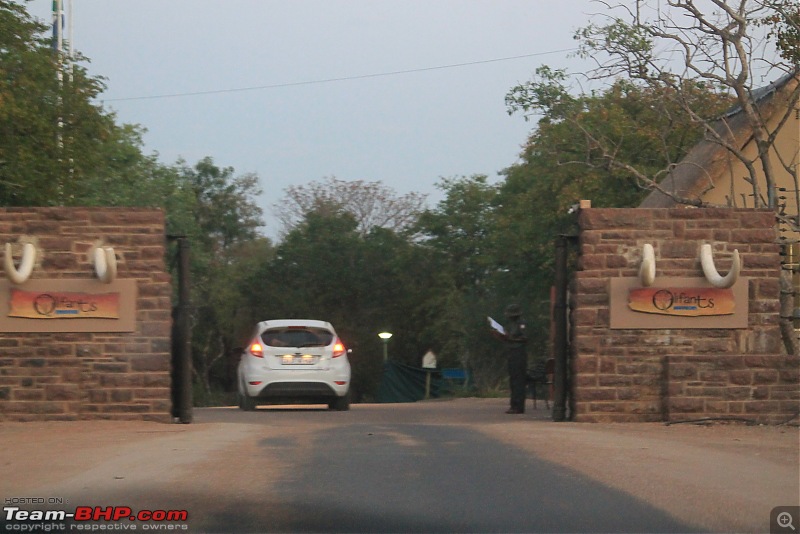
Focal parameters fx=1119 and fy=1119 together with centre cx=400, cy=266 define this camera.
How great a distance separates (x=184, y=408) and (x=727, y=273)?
272 inches

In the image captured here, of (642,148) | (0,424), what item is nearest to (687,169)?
(642,148)

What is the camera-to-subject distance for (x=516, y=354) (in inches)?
645

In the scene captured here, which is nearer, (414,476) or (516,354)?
(414,476)

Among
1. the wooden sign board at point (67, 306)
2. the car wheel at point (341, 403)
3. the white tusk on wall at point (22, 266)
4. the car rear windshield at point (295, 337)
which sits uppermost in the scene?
the white tusk on wall at point (22, 266)

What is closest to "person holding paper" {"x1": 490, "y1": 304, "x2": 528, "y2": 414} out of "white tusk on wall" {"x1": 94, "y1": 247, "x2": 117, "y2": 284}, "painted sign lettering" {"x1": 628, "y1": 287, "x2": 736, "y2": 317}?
"painted sign lettering" {"x1": 628, "y1": 287, "x2": 736, "y2": 317}

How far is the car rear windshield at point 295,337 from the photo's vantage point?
57.9 feet

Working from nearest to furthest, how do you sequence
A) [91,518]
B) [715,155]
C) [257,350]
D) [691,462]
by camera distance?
1. [91,518]
2. [691,462]
3. [257,350]
4. [715,155]

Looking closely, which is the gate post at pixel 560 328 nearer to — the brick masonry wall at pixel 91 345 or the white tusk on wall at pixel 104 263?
the brick masonry wall at pixel 91 345

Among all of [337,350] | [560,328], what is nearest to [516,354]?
[560,328]

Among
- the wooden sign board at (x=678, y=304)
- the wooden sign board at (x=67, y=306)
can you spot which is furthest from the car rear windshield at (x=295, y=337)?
the wooden sign board at (x=678, y=304)

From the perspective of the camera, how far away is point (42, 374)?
13461mm

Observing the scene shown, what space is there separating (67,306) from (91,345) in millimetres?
551

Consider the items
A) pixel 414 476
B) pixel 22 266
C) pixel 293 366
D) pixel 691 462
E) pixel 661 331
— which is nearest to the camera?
pixel 414 476

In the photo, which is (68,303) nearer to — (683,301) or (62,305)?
(62,305)
